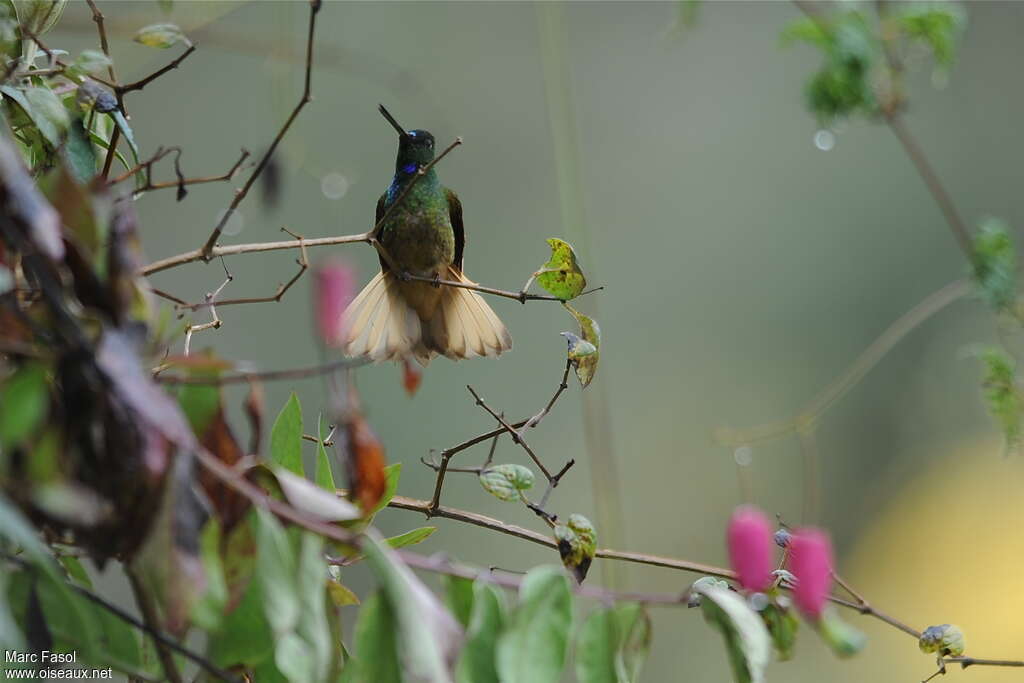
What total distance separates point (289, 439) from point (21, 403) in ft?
0.91

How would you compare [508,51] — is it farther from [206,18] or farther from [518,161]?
[206,18]

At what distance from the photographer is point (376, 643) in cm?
46

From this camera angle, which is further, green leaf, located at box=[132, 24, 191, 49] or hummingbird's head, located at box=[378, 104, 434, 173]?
hummingbird's head, located at box=[378, 104, 434, 173]

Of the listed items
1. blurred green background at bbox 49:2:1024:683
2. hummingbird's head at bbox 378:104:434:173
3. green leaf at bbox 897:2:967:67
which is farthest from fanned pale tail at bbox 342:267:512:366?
blurred green background at bbox 49:2:1024:683

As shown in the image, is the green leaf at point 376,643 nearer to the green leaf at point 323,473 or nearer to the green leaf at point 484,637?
the green leaf at point 484,637

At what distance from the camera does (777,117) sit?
2.93m

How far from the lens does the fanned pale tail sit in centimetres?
117

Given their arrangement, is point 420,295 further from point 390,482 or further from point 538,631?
point 538,631

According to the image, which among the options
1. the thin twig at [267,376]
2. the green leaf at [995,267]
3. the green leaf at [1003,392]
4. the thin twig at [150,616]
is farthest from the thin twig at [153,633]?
the green leaf at [995,267]

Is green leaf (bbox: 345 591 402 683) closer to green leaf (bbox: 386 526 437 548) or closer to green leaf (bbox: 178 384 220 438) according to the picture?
green leaf (bbox: 178 384 220 438)

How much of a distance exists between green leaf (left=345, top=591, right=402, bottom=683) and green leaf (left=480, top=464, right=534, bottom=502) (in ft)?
0.86

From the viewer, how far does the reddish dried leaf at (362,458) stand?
1.48 feet

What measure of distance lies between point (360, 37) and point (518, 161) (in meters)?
0.50

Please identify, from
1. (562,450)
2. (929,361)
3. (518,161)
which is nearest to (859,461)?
(929,361)
